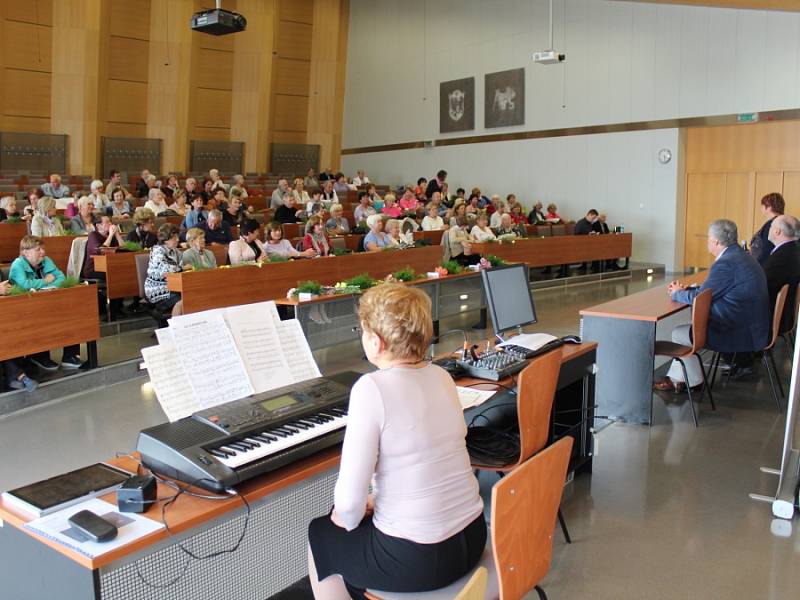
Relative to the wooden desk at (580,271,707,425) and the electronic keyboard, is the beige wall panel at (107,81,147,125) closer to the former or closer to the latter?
the wooden desk at (580,271,707,425)

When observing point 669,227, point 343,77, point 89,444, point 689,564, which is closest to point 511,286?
point 689,564

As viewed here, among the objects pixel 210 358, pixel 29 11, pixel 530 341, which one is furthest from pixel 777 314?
pixel 29 11

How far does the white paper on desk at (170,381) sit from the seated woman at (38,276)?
371 centimetres

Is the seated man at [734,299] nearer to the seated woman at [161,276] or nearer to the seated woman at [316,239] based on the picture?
the seated woman at [316,239]

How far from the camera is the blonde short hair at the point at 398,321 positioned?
1835 millimetres

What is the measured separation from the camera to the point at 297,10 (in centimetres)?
1673

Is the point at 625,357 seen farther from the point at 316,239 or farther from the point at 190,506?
the point at 316,239

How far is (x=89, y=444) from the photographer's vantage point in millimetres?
4359

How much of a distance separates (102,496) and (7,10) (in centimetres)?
1421

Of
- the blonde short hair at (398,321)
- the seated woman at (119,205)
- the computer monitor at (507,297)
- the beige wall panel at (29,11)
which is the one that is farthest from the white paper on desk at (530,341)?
the beige wall panel at (29,11)

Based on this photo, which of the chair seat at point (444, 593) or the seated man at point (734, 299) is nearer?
the chair seat at point (444, 593)

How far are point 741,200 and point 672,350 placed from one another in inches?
364

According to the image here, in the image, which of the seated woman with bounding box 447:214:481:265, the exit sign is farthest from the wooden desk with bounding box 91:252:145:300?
the exit sign

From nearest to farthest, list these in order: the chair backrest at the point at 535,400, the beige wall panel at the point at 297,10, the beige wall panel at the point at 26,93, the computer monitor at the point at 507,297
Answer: the chair backrest at the point at 535,400
the computer monitor at the point at 507,297
the beige wall panel at the point at 26,93
the beige wall panel at the point at 297,10
